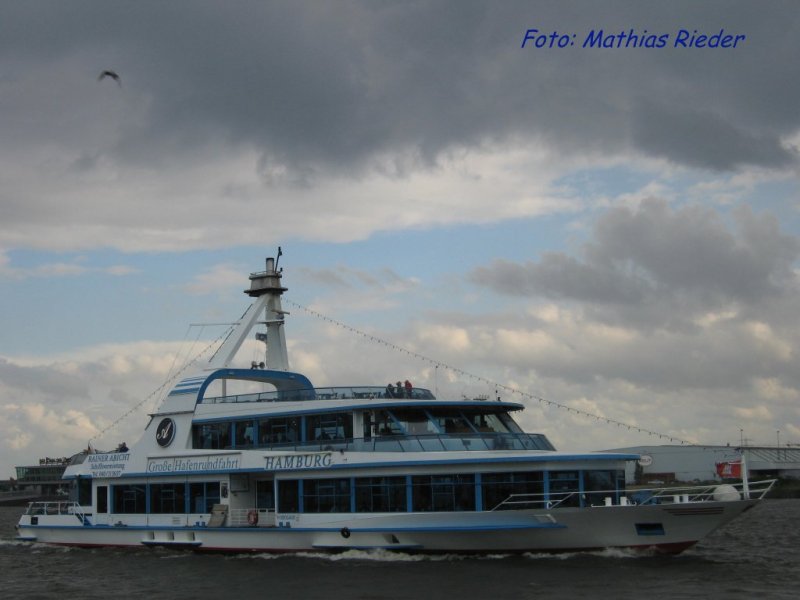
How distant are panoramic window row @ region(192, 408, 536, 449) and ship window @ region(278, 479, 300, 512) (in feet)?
4.75

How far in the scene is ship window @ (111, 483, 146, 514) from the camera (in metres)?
37.2

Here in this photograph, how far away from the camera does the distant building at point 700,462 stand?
9181 centimetres

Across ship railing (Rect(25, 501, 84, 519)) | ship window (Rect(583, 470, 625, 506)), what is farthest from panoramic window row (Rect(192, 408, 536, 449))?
ship railing (Rect(25, 501, 84, 519))

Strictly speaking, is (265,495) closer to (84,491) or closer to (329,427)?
(329,427)

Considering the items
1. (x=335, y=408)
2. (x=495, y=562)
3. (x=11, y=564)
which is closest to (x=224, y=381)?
(x=335, y=408)

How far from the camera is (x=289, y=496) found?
32.8 meters

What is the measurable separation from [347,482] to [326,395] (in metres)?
3.97

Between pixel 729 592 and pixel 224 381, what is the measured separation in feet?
66.8

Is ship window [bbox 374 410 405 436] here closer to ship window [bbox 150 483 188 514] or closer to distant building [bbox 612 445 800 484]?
ship window [bbox 150 483 188 514]

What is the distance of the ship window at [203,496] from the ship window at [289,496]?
111 inches

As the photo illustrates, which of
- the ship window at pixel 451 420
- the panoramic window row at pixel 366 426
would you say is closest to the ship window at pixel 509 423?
the panoramic window row at pixel 366 426

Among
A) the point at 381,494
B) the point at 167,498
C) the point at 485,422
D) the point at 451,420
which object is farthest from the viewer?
the point at 167,498

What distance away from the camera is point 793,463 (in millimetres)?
98812

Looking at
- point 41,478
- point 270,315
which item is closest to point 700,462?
point 270,315
